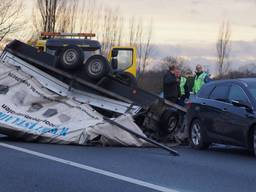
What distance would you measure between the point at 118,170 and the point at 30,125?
13.4ft

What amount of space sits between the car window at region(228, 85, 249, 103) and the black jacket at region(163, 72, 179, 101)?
12.2 feet

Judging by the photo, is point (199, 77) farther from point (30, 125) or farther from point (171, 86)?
point (30, 125)

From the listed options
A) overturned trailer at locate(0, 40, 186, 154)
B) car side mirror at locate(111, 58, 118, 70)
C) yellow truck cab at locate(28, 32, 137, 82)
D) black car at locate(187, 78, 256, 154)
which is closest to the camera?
black car at locate(187, 78, 256, 154)

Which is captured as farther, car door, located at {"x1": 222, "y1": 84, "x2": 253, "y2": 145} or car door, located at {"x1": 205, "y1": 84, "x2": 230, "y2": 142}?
car door, located at {"x1": 205, "y1": 84, "x2": 230, "y2": 142}

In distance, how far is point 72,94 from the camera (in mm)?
14750

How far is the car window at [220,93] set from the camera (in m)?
13.1

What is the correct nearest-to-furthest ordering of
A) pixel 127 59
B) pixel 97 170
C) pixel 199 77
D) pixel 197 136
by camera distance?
pixel 97 170
pixel 197 136
pixel 199 77
pixel 127 59

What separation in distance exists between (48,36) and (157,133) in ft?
29.5

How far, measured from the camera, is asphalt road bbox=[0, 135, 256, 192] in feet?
27.9

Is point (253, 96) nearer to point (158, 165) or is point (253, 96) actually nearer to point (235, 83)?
point (235, 83)

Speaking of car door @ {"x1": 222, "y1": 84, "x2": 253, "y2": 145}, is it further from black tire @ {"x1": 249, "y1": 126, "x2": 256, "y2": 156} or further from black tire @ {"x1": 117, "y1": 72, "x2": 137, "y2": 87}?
black tire @ {"x1": 117, "y1": 72, "x2": 137, "y2": 87}

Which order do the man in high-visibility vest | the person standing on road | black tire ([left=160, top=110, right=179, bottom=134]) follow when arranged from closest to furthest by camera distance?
black tire ([left=160, top=110, right=179, bottom=134]) < the person standing on road < the man in high-visibility vest

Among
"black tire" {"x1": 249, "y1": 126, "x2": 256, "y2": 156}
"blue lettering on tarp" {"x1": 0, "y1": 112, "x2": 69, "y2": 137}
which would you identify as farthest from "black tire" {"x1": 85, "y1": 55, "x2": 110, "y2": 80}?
"black tire" {"x1": 249, "y1": 126, "x2": 256, "y2": 156}

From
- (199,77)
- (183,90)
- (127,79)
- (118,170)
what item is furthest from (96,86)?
(118,170)
